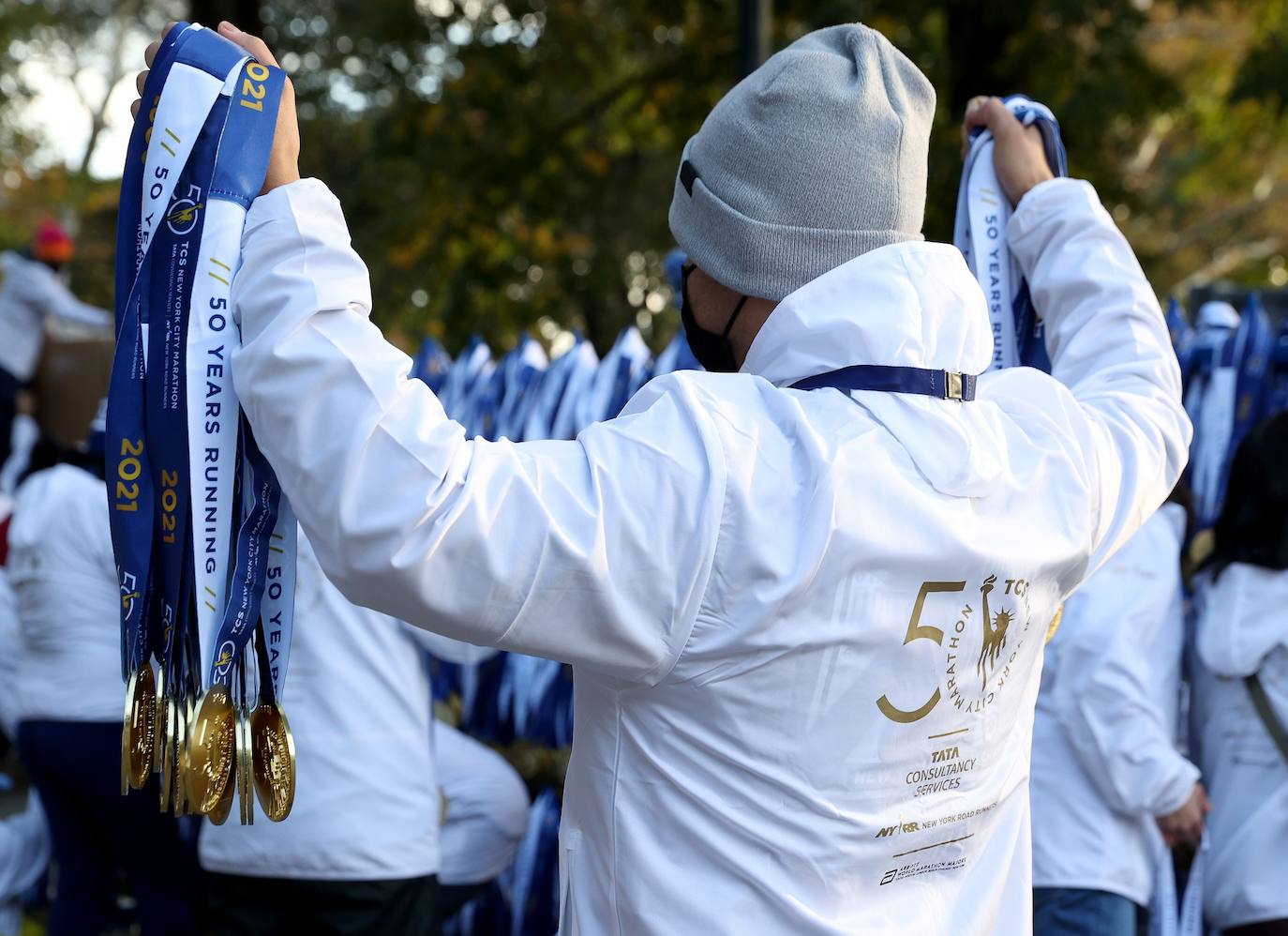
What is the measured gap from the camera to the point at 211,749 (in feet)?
5.32

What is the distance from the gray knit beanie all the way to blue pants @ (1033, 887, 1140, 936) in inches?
81.4

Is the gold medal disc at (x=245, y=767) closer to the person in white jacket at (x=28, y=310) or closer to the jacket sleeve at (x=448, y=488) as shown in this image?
the jacket sleeve at (x=448, y=488)

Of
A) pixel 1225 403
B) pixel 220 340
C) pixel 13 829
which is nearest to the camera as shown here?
pixel 220 340

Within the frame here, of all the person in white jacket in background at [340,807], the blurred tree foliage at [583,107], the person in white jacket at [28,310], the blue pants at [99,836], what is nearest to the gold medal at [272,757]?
the person in white jacket in background at [340,807]

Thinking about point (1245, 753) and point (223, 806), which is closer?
point (223, 806)

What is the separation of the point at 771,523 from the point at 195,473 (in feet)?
2.13

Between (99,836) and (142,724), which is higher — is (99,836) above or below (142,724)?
below

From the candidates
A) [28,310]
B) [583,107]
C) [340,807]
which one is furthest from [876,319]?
[583,107]

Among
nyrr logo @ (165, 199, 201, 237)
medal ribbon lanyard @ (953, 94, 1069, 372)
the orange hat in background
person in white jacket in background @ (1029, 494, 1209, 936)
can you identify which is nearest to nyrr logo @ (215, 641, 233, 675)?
nyrr logo @ (165, 199, 201, 237)

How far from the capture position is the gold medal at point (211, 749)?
160 cm

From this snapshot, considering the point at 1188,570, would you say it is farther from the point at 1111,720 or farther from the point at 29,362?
the point at 29,362

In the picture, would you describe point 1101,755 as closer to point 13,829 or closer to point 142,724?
point 142,724

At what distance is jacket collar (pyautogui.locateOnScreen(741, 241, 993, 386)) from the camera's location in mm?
1663

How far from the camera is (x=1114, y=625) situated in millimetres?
3381
